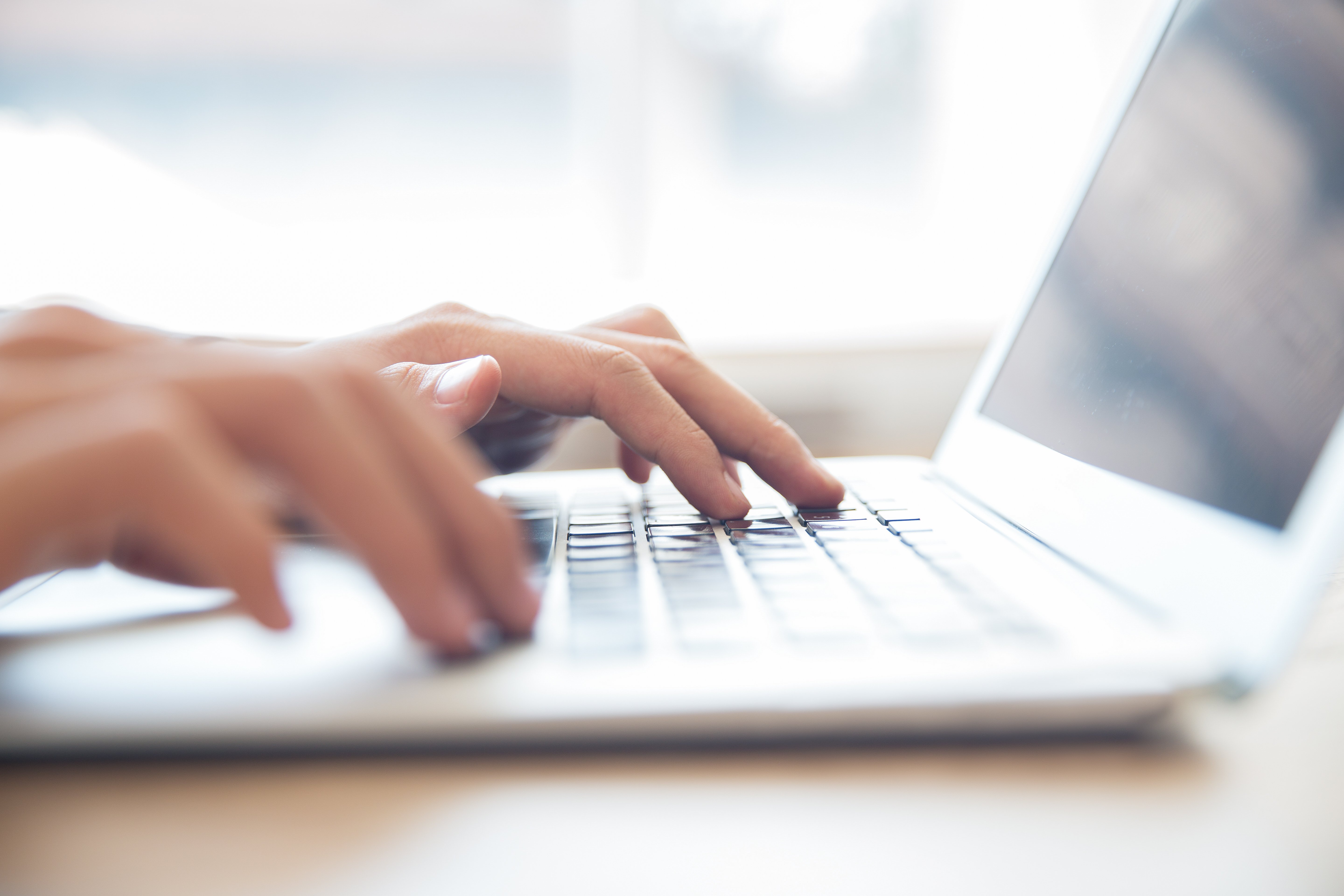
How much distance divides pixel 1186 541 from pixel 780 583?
0.15 metres

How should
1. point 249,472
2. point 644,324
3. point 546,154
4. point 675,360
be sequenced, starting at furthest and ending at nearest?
point 546,154 → point 644,324 → point 675,360 → point 249,472

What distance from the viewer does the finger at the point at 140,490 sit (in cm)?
23

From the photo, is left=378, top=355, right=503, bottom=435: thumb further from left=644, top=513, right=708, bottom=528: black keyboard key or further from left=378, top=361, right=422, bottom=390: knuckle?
left=644, top=513, right=708, bottom=528: black keyboard key

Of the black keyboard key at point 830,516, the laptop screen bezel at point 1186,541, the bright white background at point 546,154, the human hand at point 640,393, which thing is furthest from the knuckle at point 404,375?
the bright white background at point 546,154

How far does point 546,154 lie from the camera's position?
1.27 metres

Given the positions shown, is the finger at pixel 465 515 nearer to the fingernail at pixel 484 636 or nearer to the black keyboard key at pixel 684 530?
the fingernail at pixel 484 636

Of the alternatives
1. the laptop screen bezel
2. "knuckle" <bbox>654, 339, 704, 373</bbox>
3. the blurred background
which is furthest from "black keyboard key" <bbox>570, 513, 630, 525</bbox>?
the blurred background

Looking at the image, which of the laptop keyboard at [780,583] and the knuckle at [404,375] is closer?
the laptop keyboard at [780,583]

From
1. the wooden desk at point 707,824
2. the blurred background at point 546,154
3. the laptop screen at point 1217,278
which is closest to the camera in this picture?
the wooden desk at point 707,824

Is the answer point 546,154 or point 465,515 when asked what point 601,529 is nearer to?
point 465,515

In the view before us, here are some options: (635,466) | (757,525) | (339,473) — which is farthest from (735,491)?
(339,473)

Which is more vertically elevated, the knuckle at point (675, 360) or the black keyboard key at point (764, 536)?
the knuckle at point (675, 360)

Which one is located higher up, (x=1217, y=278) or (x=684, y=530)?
(x=1217, y=278)

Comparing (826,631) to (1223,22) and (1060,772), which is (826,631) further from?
(1223,22)
